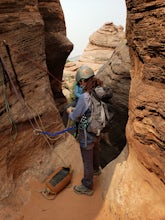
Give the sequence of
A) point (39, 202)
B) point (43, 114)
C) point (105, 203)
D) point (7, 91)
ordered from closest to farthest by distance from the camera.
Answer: point (105, 203)
point (39, 202)
point (7, 91)
point (43, 114)

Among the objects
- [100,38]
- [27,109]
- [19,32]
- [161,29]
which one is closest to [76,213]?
[27,109]

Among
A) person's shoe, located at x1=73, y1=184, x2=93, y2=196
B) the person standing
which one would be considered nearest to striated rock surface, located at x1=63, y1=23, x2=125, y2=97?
person's shoe, located at x1=73, y1=184, x2=93, y2=196

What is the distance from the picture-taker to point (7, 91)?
4898 millimetres

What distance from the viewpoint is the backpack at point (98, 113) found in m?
3.90

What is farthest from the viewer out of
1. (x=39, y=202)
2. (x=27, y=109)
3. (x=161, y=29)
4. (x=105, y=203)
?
(x=27, y=109)

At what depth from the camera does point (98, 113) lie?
3941 millimetres

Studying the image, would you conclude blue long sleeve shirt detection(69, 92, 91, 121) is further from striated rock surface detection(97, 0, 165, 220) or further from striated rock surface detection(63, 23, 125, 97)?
striated rock surface detection(63, 23, 125, 97)

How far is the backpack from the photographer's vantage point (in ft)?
12.8

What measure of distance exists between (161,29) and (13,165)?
416 cm

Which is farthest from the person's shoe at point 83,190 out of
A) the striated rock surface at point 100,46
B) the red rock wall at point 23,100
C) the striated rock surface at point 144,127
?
the striated rock surface at point 100,46

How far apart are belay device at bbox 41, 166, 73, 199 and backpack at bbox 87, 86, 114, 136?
155cm

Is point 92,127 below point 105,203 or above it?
above

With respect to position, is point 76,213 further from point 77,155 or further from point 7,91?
point 7,91

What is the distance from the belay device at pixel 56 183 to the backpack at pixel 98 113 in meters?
1.55
